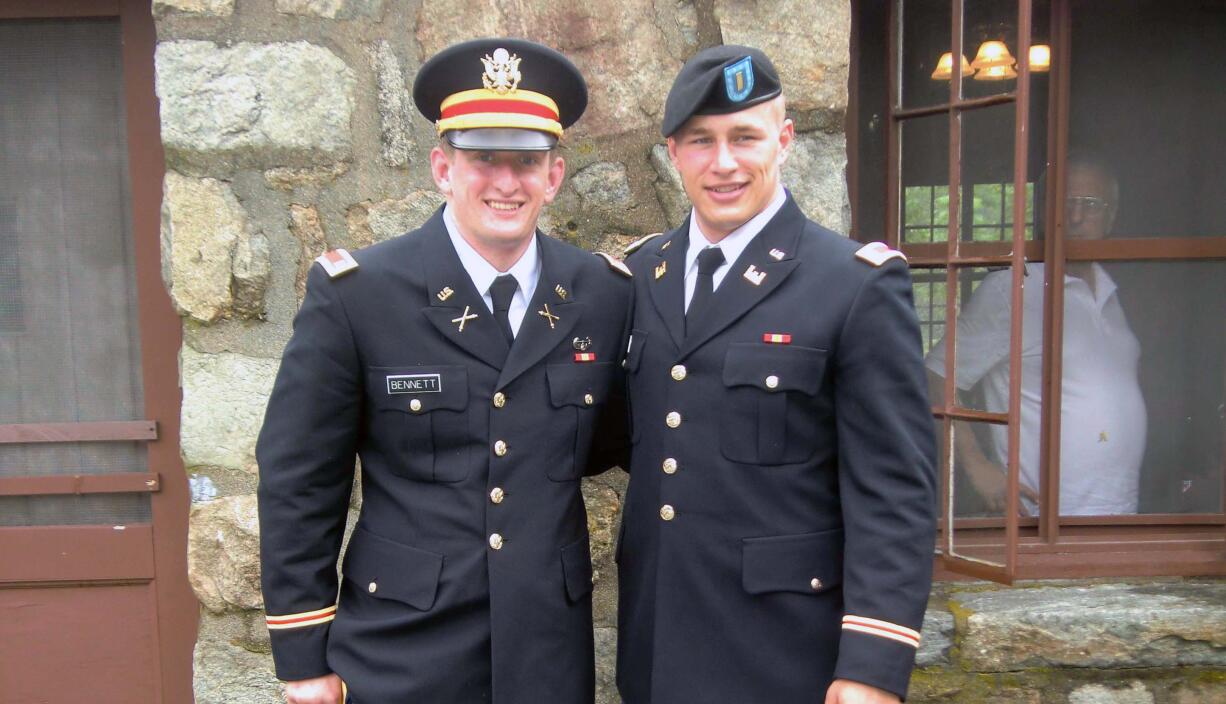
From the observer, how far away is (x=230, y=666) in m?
2.42

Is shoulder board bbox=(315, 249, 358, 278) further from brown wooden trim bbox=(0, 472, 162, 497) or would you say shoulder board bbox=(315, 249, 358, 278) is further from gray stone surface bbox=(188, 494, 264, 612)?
brown wooden trim bbox=(0, 472, 162, 497)

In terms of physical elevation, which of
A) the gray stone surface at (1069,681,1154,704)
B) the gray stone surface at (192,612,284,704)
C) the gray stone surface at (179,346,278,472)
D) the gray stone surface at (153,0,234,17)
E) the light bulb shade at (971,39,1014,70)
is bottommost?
the gray stone surface at (1069,681,1154,704)

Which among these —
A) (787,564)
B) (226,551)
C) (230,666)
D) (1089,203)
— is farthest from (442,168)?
(1089,203)

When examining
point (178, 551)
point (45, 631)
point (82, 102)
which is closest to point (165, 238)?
point (82, 102)

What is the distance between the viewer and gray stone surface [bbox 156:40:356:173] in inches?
89.1

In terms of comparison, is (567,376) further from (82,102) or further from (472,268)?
(82,102)

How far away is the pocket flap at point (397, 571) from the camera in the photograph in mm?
1746

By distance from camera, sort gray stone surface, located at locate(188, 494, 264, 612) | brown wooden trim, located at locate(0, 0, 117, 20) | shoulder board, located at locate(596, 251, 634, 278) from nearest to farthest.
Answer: shoulder board, located at locate(596, 251, 634, 278) → gray stone surface, located at locate(188, 494, 264, 612) → brown wooden trim, located at locate(0, 0, 117, 20)

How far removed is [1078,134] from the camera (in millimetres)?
2814

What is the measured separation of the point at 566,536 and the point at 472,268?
0.52m

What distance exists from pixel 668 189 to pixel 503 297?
0.72 metres

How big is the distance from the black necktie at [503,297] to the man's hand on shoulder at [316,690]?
0.70 meters

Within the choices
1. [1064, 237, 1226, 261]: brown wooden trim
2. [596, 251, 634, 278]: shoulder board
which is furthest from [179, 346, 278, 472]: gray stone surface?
[1064, 237, 1226, 261]: brown wooden trim

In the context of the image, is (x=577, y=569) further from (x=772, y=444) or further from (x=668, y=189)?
(x=668, y=189)
